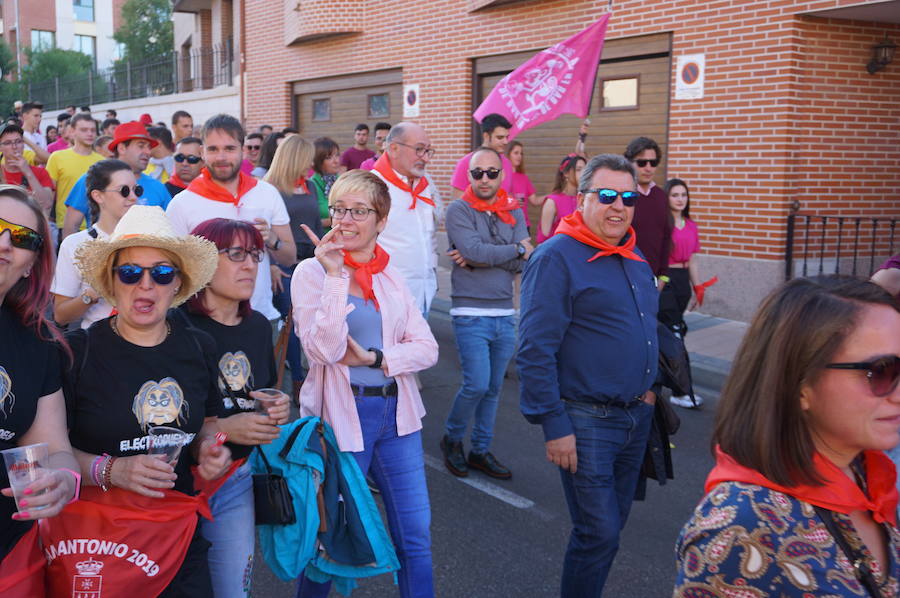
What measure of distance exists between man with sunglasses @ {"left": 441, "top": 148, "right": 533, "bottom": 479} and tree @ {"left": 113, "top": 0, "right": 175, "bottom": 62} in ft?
127

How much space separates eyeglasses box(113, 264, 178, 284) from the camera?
8.71 ft

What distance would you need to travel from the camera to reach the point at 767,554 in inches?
67.4

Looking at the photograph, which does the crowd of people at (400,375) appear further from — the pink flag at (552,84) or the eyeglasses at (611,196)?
the pink flag at (552,84)

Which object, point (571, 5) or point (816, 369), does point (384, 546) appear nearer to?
point (816, 369)

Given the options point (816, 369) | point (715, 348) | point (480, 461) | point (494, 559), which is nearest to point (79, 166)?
point (480, 461)

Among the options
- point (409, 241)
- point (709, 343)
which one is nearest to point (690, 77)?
point (709, 343)

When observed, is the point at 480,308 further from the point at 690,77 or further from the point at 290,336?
the point at 690,77

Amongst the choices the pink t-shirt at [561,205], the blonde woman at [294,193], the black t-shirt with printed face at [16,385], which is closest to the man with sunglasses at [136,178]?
the blonde woman at [294,193]

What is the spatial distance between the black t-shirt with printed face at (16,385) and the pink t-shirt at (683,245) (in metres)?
5.49

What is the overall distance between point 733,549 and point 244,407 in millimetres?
1913

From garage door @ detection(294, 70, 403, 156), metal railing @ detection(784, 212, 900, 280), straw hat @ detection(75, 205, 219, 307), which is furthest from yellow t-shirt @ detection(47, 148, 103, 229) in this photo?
garage door @ detection(294, 70, 403, 156)

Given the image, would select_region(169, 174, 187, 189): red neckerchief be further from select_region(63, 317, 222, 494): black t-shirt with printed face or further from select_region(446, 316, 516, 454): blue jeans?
select_region(63, 317, 222, 494): black t-shirt with printed face

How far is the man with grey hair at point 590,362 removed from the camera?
10.9 feet

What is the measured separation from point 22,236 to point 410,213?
11.1 ft
